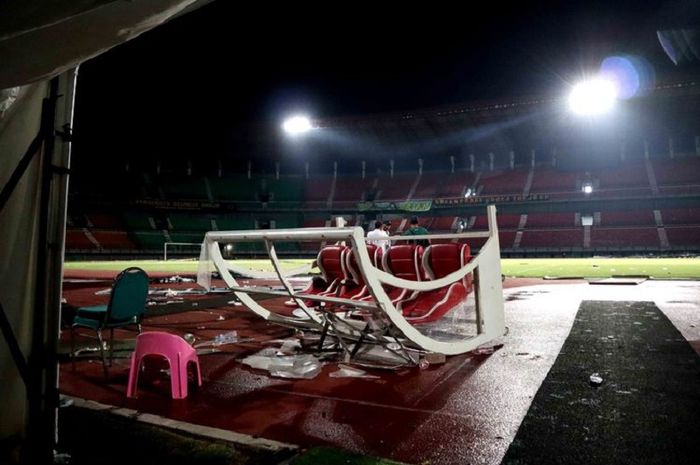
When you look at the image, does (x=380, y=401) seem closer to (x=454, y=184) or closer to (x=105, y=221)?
(x=105, y=221)

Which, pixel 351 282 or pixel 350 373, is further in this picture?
pixel 351 282

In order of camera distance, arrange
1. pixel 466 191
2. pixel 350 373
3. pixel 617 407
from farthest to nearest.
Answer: pixel 466 191 < pixel 350 373 < pixel 617 407

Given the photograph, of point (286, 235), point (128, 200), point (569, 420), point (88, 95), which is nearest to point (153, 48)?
point (88, 95)

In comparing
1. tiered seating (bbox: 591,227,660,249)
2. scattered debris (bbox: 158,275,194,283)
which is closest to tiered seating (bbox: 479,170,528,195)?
tiered seating (bbox: 591,227,660,249)

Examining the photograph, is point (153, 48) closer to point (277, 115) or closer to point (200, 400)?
point (277, 115)

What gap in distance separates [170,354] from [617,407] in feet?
10.6

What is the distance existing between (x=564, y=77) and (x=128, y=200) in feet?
118

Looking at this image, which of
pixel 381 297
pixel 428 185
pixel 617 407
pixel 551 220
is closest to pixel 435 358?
pixel 381 297

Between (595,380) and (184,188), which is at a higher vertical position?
(184,188)

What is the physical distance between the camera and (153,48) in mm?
16094

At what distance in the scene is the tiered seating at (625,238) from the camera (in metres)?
31.4

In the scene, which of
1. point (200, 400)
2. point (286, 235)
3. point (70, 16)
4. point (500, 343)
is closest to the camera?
point (70, 16)

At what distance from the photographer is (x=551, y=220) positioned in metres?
37.3

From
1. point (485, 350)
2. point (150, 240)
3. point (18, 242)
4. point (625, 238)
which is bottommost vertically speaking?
point (485, 350)
